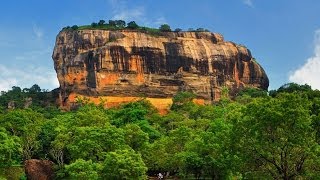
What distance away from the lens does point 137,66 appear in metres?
75.9

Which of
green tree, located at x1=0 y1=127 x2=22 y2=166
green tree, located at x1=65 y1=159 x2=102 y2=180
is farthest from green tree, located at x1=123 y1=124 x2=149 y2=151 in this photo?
green tree, located at x1=0 y1=127 x2=22 y2=166

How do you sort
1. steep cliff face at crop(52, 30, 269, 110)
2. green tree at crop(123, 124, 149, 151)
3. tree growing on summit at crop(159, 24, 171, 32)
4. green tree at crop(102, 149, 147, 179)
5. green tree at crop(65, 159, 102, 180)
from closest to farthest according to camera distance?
green tree at crop(102, 149, 147, 179) → green tree at crop(65, 159, 102, 180) → green tree at crop(123, 124, 149, 151) → steep cliff face at crop(52, 30, 269, 110) → tree growing on summit at crop(159, 24, 171, 32)

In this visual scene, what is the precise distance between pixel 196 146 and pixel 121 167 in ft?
17.8

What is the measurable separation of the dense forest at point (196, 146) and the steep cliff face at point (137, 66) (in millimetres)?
26897

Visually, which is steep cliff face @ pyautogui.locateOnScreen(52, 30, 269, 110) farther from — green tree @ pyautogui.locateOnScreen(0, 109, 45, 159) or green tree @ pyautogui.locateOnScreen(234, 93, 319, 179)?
green tree @ pyautogui.locateOnScreen(234, 93, 319, 179)

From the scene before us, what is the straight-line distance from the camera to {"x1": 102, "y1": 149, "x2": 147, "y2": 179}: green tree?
25.7 meters

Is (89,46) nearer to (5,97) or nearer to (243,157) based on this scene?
(5,97)

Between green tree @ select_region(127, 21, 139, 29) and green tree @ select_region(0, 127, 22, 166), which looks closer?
green tree @ select_region(0, 127, 22, 166)

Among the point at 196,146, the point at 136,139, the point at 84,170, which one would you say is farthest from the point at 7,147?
the point at 196,146

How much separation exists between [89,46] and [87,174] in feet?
165

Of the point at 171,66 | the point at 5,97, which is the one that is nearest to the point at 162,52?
the point at 171,66

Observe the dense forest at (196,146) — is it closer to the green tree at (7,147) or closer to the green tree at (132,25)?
the green tree at (7,147)

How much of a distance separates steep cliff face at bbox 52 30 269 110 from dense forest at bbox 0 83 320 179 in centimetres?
2690

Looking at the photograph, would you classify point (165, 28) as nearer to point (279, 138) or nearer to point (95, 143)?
point (95, 143)
